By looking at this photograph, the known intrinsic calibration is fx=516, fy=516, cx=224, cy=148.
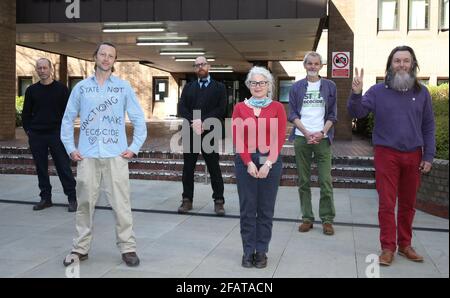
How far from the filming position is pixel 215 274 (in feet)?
13.2

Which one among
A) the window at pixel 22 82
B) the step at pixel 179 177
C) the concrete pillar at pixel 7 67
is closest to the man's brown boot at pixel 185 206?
the step at pixel 179 177

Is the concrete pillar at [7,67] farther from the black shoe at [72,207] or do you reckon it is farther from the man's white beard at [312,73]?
the man's white beard at [312,73]

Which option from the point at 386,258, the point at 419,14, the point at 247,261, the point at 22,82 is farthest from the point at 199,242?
the point at 22,82

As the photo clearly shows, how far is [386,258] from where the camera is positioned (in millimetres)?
4270

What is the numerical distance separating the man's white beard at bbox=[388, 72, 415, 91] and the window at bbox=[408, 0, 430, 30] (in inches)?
885

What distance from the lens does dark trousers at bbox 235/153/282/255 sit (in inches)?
165

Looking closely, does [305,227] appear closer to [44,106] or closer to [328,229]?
[328,229]

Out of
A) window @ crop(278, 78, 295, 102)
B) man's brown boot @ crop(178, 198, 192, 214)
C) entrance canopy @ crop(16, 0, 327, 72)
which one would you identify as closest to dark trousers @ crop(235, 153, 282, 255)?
man's brown boot @ crop(178, 198, 192, 214)

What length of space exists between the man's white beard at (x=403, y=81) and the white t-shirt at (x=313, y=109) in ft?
3.91

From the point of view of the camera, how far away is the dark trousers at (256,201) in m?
4.20

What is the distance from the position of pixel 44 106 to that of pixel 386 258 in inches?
171

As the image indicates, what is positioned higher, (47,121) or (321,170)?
(47,121)

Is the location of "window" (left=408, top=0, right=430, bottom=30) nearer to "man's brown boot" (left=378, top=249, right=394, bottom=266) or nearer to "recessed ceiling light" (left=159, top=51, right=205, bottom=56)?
"recessed ceiling light" (left=159, top=51, right=205, bottom=56)

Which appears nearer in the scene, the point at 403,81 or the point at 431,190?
the point at 403,81
